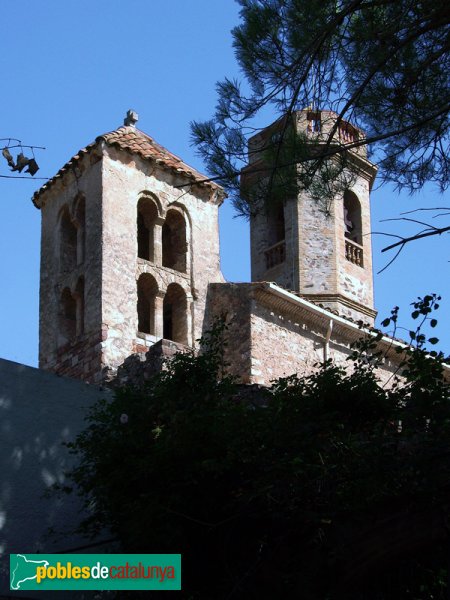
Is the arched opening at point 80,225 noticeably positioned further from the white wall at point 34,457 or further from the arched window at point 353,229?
the white wall at point 34,457

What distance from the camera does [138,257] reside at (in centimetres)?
1778

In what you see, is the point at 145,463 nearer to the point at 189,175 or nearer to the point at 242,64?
the point at 242,64

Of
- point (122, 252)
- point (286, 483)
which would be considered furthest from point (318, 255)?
point (286, 483)

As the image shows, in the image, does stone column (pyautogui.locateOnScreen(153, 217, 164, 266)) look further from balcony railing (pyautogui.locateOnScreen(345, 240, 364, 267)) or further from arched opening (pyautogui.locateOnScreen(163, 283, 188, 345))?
balcony railing (pyautogui.locateOnScreen(345, 240, 364, 267))

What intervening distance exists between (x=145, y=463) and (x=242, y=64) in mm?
3346

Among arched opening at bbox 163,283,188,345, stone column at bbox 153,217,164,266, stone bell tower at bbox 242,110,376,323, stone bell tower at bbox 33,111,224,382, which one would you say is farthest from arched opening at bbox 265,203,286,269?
arched opening at bbox 163,283,188,345

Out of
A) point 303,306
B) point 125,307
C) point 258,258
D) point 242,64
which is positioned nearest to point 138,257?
point 125,307

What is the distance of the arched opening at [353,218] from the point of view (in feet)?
76.4

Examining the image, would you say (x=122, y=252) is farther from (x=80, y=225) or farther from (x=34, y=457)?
(x=34, y=457)

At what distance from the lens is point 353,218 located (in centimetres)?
2364

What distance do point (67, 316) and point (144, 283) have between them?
1.38 metres

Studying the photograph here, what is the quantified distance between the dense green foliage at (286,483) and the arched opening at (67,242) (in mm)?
8968

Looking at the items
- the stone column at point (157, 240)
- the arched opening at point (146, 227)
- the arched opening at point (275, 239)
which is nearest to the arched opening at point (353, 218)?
the arched opening at point (275, 239)

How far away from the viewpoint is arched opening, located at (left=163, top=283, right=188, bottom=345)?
17312 millimetres
